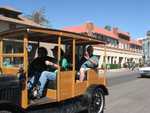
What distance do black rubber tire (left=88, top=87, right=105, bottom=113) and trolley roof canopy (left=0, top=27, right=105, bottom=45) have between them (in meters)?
1.30

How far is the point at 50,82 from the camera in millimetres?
7535

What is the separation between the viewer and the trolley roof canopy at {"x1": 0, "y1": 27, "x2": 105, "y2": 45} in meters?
6.93

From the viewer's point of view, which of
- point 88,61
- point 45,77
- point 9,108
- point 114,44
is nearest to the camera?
point 9,108

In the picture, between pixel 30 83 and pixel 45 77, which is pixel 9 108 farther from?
pixel 45 77

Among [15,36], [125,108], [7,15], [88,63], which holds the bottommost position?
[125,108]

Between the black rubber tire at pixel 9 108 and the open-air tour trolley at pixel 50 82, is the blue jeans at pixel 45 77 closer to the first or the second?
the open-air tour trolley at pixel 50 82

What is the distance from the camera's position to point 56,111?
747cm

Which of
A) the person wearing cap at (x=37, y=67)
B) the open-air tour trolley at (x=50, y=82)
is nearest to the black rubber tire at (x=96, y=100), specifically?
the open-air tour trolley at (x=50, y=82)

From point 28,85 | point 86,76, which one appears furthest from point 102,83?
point 28,85

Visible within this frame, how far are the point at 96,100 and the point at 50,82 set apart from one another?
6.21ft

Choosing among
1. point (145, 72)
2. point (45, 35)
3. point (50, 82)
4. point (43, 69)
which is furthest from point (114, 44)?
point (50, 82)

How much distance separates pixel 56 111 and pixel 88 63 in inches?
69.3

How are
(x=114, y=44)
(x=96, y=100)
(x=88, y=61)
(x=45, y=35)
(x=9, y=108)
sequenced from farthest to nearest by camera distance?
(x=114, y=44), (x=96, y=100), (x=88, y=61), (x=45, y=35), (x=9, y=108)

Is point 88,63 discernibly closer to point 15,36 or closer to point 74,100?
point 74,100
